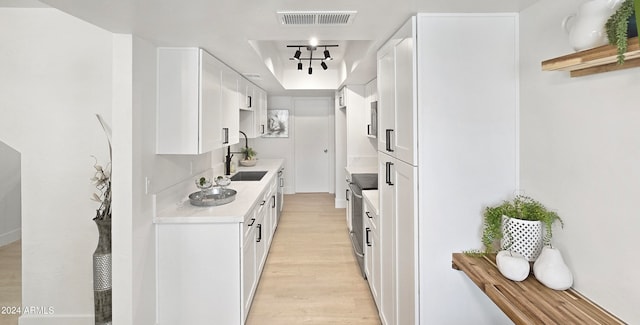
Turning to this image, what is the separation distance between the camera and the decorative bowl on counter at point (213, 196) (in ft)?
8.83

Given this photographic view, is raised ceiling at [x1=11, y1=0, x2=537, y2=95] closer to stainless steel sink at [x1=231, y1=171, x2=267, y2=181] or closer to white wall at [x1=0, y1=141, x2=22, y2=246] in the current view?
stainless steel sink at [x1=231, y1=171, x2=267, y2=181]

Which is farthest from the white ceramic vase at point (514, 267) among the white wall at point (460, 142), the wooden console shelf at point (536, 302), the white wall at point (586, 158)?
the white wall at point (460, 142)

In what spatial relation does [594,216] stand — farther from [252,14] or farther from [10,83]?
[10,83]

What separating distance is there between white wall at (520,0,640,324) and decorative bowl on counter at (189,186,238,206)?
2178mm

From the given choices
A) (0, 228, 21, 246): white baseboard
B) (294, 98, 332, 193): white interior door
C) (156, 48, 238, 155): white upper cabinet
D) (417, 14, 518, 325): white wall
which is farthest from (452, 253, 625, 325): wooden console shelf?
(294, 98, 332, 193): white interior door

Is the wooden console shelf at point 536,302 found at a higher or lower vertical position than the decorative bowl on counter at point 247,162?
lower

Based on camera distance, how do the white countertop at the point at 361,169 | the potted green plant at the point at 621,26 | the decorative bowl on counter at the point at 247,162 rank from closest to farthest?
the potted green plant at the point at 621,26 → the white countertop at the point at 361,169 → the decorative bowl on counter at the point at 247,162

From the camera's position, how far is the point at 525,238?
58.5 inches

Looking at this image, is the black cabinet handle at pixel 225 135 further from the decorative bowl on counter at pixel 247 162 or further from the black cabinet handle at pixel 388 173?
the decorative bowl on counter at pixel 247 162

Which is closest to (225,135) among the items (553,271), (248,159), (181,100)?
(181,100)

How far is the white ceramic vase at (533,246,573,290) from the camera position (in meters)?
1.33

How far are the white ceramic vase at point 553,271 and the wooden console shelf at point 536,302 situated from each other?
34 mm

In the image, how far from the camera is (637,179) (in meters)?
1.09

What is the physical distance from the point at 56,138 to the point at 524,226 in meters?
3.19
